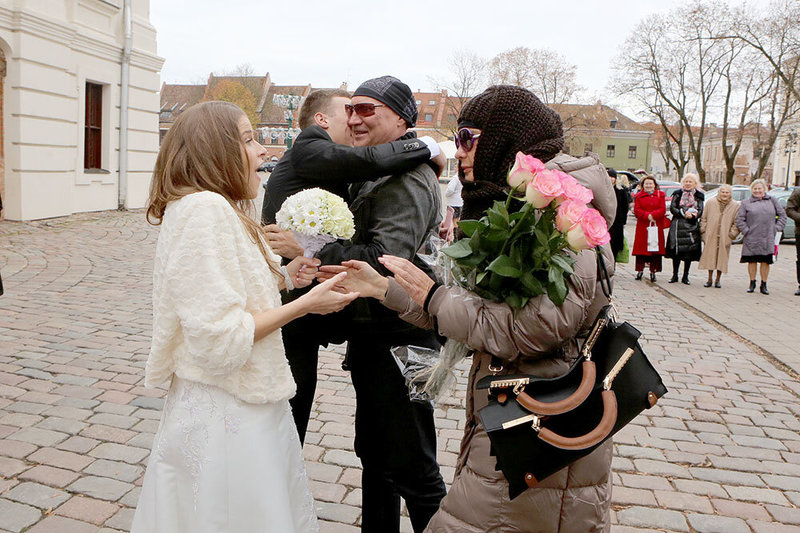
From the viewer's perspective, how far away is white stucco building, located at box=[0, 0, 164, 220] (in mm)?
15289

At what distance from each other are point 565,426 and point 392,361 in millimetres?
1087

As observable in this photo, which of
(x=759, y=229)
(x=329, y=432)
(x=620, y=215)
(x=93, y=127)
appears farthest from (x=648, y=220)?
(x=93, y=127)

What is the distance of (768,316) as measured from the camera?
1045cm

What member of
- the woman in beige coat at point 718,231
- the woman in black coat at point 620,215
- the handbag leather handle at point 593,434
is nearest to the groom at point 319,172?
the handbag leather handle at point 593,434

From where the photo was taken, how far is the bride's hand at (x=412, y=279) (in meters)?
2.26

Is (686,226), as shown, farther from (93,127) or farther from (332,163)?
(93,127)

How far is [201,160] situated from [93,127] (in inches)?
729

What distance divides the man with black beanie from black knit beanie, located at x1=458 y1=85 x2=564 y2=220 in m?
0.50

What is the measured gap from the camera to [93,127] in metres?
18.8

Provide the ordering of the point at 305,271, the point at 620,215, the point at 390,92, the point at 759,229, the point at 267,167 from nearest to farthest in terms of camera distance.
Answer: the point at 305,271
the point at 390,92
the point at 620,215
the point at 759,229
the point at 267,167

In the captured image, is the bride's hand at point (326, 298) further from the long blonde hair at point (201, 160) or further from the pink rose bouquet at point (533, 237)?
the pink rose bouquet at point (533, 237)

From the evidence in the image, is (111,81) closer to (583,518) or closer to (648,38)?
(583,518)

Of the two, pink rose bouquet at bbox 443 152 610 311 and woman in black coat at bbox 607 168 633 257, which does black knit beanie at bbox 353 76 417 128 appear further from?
woman in black coat at bbox 607 168 633 257

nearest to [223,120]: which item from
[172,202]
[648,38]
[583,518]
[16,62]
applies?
[172,202]
